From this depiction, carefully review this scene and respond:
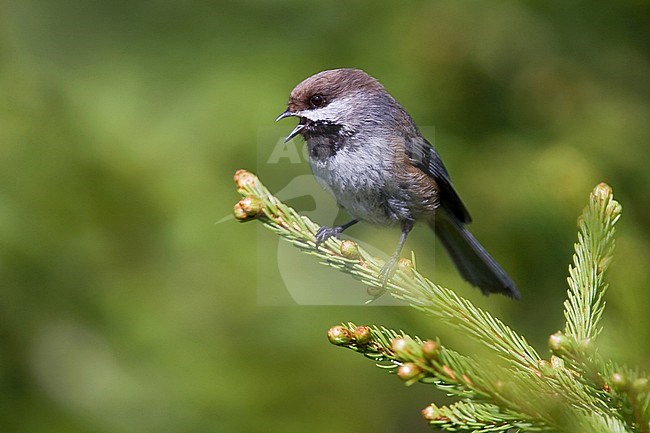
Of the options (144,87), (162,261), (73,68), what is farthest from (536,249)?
(73,68)

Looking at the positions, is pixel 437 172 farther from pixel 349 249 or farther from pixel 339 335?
pixel 339 335

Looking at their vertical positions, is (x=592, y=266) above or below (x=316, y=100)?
below

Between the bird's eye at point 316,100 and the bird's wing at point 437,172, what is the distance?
15.6 inches

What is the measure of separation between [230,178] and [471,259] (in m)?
1.40

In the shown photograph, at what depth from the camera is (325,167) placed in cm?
271

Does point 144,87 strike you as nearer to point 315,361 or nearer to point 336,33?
point 336,33

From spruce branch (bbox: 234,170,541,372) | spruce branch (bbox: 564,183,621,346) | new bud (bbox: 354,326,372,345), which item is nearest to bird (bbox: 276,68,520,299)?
spruce branch (bbox: 234,170,541,372)

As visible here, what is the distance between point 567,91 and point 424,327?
5.84ft

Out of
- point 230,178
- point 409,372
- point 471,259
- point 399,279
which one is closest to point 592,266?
point 399,279

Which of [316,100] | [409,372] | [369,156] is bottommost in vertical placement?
[409,372]

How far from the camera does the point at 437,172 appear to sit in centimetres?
296

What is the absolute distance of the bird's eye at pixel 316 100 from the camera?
2.78m

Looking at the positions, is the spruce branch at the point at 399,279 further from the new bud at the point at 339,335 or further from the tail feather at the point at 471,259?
the tail feather at the point at 471,259

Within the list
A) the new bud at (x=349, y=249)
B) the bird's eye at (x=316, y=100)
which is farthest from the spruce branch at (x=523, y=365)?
the bird's eye at (x=316, y=100)
